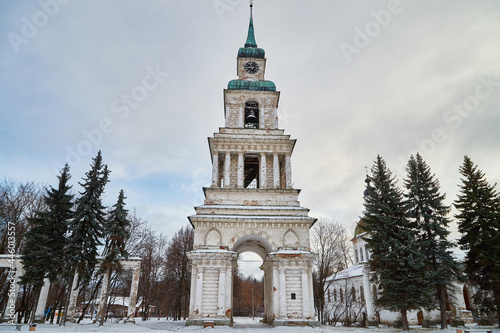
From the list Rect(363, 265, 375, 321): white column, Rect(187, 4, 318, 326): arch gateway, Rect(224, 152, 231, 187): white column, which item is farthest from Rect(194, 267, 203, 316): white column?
Rect(363, 265, 375, 321): white column

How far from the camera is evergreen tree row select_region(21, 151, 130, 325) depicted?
60.1 ft

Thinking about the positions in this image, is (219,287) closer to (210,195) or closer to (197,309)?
(197,309)

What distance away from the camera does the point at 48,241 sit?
61.6 feet

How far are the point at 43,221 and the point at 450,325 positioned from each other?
1176 inches

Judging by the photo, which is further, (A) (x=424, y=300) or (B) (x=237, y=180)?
(B) (x=237, y=180)

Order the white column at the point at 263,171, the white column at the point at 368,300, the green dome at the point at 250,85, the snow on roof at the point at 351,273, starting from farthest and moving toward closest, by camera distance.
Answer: the snow on roof at the point at 351,273
the green dome at the point at 250,85
the white column at the point at 368,300
the white column at the point at 263,171

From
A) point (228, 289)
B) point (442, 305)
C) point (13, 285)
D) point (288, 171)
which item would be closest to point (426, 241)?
point (442, 305)

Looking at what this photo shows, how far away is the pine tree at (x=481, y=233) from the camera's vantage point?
1864cm

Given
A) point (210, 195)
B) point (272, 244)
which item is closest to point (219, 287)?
point (272, 244)

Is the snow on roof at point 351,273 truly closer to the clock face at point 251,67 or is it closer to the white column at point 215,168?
the white column at point 215,168

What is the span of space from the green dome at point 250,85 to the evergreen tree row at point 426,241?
1129 centimetres

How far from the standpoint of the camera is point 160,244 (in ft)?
139

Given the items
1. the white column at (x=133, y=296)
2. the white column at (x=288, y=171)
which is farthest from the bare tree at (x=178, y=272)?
the white column at (x=288, y=171)

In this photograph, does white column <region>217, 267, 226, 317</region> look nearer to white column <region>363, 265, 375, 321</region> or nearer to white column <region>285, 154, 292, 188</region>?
white column <region>285, 154, 292, 188</region>
